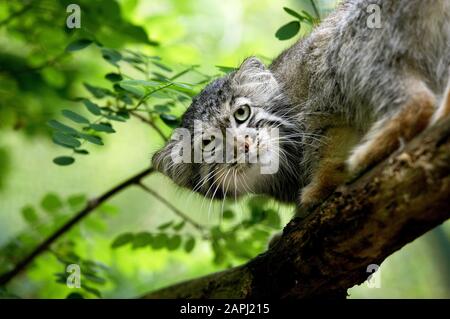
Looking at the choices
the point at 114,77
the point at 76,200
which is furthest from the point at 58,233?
the point at 114,77

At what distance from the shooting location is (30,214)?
3695mm

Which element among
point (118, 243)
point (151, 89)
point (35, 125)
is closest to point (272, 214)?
point (118, 243)

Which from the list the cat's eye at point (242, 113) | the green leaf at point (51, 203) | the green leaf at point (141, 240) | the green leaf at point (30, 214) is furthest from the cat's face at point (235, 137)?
the green leaf at point (30, 214)

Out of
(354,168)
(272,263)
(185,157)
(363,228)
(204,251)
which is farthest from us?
(204,251)

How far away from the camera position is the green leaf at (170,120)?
10.4ft

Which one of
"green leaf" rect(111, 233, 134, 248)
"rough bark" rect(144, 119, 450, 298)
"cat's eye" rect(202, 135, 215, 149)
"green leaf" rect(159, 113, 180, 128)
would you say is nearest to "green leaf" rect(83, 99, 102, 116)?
"green leaf" rect(159, 113, 180, 128)

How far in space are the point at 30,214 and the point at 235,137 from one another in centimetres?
158

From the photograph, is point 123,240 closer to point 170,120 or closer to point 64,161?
point 64,161

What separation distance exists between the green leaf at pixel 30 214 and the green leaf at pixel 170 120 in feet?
3.71

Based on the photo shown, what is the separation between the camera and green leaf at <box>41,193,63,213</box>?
3.69 meters

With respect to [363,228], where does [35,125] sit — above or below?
above

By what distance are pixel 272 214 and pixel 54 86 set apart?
1599mm

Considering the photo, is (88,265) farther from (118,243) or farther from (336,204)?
(336,204)
